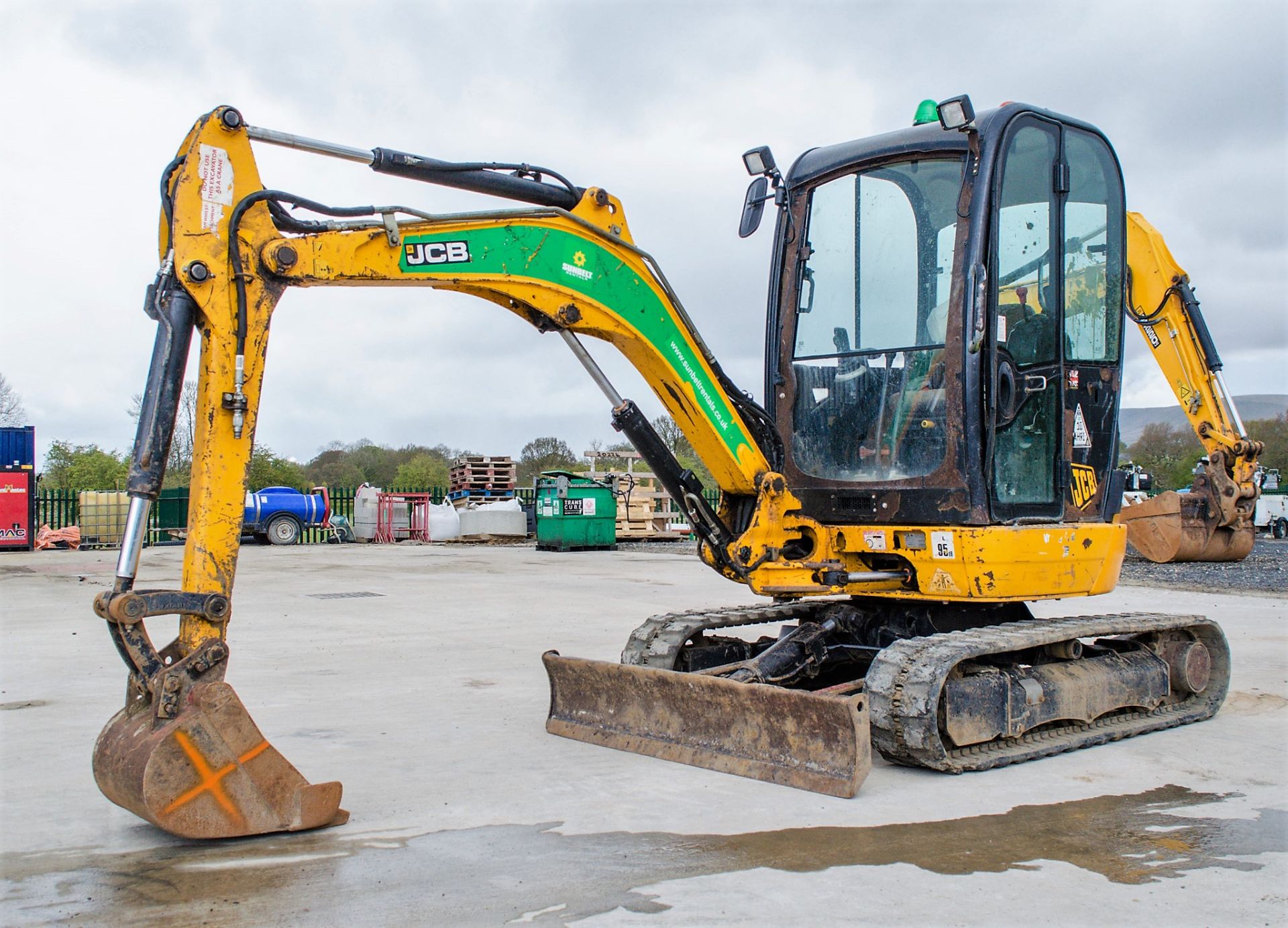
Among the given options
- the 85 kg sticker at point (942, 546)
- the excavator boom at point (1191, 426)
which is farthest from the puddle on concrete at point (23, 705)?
the excavator boom at point (1191, 426)

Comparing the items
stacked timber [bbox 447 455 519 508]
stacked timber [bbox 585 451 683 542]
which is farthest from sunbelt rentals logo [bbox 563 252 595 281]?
stacked timber [bbox 447 455 519 508]

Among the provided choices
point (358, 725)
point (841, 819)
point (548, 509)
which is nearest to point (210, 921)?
point (841, 819)

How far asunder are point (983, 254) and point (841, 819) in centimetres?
305

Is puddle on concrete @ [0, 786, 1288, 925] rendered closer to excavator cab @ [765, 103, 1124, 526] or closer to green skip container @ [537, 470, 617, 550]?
excavator cab @ [765, 103, 1124, 526]

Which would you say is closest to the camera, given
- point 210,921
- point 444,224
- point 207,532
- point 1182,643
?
point 210,921

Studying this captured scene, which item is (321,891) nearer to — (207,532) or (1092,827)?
(207,532)

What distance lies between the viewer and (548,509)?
80.9 feet

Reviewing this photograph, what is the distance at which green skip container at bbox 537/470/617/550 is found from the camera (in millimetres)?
24422

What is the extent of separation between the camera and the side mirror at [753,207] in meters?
6.81

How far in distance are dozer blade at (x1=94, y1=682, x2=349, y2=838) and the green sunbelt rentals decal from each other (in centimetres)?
210

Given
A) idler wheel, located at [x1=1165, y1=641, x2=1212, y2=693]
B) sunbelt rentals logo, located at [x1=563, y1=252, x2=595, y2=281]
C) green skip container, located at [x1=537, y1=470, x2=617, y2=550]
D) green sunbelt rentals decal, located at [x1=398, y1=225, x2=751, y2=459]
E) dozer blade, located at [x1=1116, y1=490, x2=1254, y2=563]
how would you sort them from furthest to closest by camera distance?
1. green skip container, located at [x1=537, y1=470, x2=617, y2=550]
2. dozer blade, located at [x1=1116, y1=490, x2=1254, y2=563]
3. idler wheel, located at [x1=1165, y1=641, x2=1212, y2=693]
4. sunbelt rentals logo, located at [x1=563, y1=252, x2=595, y2=281]
5. green sunbelt rentals decal, located at [x1=398, y1=225, x2=751, y2=459]

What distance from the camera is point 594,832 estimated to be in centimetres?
448

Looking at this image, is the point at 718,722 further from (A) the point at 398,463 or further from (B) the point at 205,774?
(A) the point at 398,463

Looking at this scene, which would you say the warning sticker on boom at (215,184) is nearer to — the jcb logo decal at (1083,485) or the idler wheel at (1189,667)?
the jcb logo decal at (1083,485)
